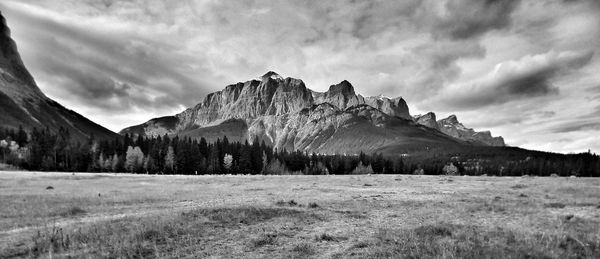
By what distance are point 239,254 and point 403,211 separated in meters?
16.1

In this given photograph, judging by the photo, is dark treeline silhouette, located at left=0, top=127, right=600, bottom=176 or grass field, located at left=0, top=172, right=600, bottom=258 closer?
grass field, located at left=0, top=172, right=600, bottom=258

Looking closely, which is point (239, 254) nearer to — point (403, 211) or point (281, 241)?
point (281, 241)

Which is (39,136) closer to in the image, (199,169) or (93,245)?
(199,169)

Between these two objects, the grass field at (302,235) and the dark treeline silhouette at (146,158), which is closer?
the grass field at (302,235)

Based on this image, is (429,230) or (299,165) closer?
(429,230)

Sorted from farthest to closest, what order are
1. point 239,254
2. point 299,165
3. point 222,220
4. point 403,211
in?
point 299,165 < point 403,211 < point 222,220 < point 239,254

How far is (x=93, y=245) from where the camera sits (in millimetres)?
13672

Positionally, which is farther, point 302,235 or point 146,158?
point 146,158

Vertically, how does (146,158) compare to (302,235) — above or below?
above

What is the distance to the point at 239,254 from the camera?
1312 centimetres

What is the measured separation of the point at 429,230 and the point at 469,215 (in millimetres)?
9047

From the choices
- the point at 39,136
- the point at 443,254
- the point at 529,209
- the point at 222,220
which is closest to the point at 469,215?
the point at 529,209

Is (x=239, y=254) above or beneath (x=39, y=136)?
beneath

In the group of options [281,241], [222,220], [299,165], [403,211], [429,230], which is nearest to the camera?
[281,241]
